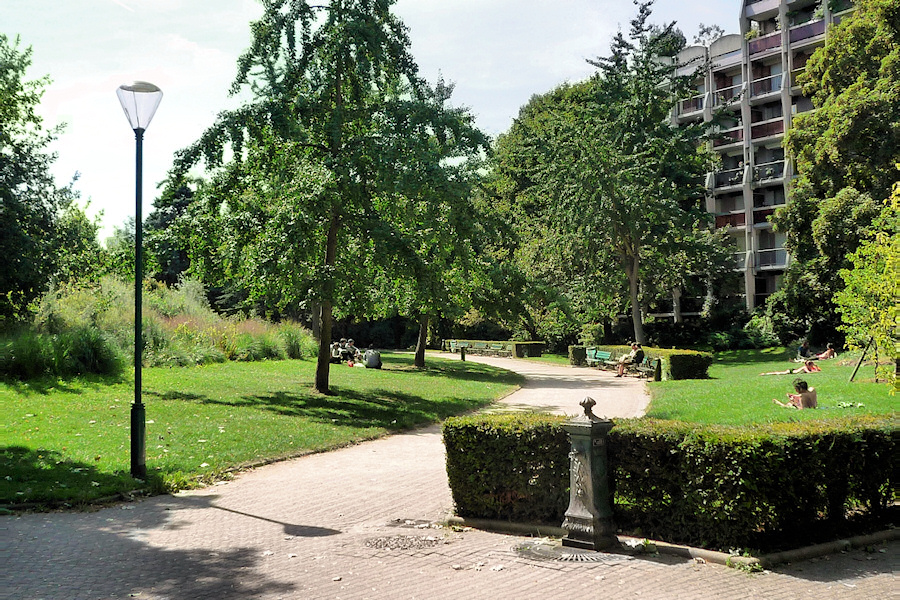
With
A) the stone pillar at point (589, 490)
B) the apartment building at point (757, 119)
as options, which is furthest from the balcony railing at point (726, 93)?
the stone pillar at point (589, 490)

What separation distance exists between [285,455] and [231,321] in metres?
19.7

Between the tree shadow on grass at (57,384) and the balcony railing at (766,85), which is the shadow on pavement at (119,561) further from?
the balcony railing at (766,85)

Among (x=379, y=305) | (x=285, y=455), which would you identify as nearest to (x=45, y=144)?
(x=379, y=305)

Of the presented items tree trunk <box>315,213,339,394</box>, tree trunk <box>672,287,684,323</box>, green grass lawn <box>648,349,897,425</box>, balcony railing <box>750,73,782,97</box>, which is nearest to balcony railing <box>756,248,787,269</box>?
tree trunk <box>672,287,684,323</box>

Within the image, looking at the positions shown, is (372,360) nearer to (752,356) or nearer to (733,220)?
(752,356)

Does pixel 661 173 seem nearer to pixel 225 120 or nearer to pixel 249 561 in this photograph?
pixel 225 120

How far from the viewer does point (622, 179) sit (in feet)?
114

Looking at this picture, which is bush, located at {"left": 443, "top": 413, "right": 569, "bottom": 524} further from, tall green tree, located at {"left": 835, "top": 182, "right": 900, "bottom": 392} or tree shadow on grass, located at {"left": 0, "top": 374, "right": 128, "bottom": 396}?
tree shadow on grass, located at {"left": 0, "top": 374, "right": 128, "bottom": 396}

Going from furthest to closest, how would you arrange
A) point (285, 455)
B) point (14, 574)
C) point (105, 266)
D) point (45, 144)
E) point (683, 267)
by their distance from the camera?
point (683, 267), point (45, 144), point (105, 266), point (285, 455), point (14, 574)

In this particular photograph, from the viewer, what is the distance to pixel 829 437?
702cm

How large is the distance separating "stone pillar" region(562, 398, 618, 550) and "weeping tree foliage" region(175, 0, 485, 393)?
32.1 ft

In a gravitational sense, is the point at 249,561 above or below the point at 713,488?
below

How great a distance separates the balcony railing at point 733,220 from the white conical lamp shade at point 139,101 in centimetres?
4271

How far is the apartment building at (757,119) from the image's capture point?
44.2 metres
